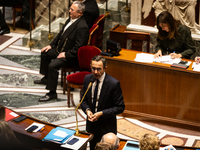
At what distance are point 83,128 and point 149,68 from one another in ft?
3.89

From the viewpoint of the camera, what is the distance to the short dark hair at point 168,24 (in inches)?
178

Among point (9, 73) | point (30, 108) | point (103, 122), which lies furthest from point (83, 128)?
point (9, 73)

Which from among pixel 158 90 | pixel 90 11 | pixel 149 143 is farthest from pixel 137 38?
pixel 149 143

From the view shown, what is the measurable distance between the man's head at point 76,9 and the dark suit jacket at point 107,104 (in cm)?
233

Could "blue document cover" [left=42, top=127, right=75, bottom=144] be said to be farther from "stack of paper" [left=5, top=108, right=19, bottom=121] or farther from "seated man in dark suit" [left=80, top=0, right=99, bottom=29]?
"seated man in dark suit" [left=80, top=0, right=99, bottom=29]

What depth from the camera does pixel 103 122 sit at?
3469 mm

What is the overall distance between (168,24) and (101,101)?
5.65 feet

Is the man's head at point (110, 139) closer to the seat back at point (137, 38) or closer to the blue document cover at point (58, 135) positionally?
the blue document cover at point (58, 135)

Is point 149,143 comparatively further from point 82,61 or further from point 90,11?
point 90,11

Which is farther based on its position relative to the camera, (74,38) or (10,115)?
(74,38)

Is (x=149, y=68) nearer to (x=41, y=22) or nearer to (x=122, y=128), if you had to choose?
(x=122, y=128)

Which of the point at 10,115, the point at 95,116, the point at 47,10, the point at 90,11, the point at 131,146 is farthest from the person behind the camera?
the point at 47,10

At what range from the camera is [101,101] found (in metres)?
3.43

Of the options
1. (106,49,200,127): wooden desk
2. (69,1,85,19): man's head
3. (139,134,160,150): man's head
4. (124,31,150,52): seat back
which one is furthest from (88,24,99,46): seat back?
(139,134,160,150): man's head
